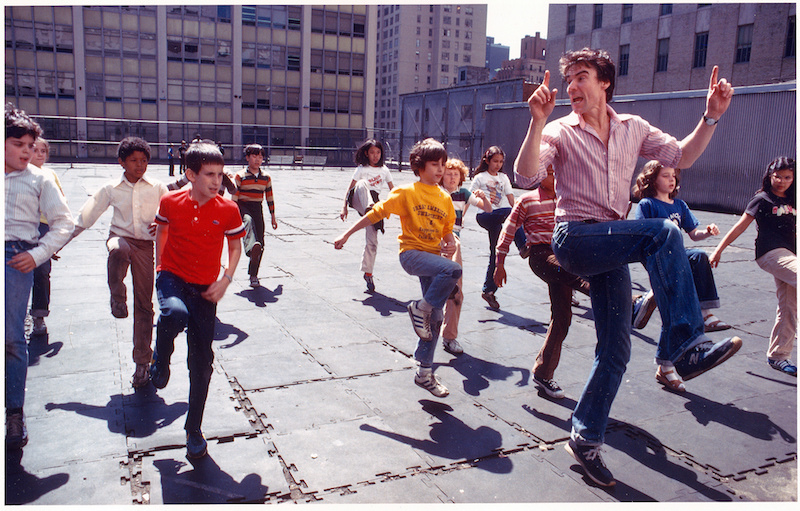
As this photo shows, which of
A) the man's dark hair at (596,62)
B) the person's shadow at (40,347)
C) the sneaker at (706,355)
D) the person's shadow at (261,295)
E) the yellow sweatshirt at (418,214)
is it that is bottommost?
the person's shadow at (40,347)

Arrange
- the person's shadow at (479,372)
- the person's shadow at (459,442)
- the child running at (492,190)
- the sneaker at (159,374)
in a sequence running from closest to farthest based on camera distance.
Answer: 1. the person's shadow at (459,442)
2. the sneaker at (159,374)
3. the person's shadow at (479,372)
4. the child running at (492,190)

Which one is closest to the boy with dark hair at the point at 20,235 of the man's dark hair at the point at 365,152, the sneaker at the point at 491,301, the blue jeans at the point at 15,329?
the blue jeans at the point at 15,329

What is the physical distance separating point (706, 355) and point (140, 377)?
3.68 metres

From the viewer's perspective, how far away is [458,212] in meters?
6.26

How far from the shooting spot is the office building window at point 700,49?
38688 millimetres

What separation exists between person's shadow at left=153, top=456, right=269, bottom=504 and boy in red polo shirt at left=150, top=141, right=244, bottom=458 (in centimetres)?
13

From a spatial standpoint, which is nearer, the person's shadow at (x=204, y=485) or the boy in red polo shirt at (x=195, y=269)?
the person's shadow at (x=204, y=485)

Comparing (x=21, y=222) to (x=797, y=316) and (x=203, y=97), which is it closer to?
(x=797, y=316)

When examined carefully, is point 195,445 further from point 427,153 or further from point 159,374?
point 427,153

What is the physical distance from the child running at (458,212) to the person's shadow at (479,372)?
7.7 inches

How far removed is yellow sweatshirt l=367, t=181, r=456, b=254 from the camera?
4480 mm

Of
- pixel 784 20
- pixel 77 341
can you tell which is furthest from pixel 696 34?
pixel 77 341

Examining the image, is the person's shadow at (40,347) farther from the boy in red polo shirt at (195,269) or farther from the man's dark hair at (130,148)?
the boy in red polo shirt at (195,269)

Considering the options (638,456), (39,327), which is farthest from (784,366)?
(39,327)
